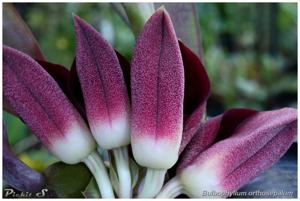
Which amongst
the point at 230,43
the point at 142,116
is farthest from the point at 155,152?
the point at 230,43

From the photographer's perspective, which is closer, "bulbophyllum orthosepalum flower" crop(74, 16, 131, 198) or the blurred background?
"bulbophyllum orthosepalum flower" crop(74, 16, 131, 198)

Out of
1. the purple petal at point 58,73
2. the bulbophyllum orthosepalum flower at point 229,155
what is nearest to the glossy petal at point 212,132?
the bulbophyllum orthosepalum flower at point 229,155

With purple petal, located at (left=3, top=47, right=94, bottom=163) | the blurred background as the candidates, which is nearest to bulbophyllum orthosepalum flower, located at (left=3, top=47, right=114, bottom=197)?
purple petal, located at (left=3, top=47, right=94, bottom=163)

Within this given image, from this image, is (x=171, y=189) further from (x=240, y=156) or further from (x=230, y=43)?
(x=230, y=43)

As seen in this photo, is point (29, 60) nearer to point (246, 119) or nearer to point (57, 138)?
point (57, 138)

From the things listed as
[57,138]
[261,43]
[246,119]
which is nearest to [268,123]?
[246,119]

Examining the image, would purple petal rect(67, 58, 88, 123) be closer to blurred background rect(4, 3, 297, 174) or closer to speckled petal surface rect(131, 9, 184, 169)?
speckled petal surface rect(131, 9, 184, 169)
